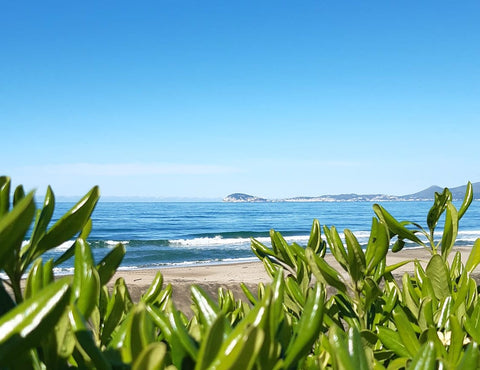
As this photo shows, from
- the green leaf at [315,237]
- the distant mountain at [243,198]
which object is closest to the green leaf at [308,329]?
the green leaf at [315,237]

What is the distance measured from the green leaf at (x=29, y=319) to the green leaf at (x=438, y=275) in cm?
98

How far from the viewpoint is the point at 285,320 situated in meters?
0.68

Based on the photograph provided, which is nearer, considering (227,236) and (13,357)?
(13,357)

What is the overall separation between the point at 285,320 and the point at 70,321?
26cm

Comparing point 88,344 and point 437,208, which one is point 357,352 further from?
point 437,208

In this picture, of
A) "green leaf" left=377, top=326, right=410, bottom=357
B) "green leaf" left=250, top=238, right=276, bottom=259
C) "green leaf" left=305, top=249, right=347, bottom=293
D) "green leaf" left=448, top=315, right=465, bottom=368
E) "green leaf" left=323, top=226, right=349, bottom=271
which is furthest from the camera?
"green leaf" left=250, top=238, right=276, bottom=259

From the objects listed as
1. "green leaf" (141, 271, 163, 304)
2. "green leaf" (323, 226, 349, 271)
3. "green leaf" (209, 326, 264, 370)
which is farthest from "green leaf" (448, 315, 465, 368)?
"green leaf" (141, 271, 163, 304)

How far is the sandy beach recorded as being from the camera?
17.4 feet

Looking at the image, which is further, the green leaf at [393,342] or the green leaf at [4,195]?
the green leaf at [393,342]

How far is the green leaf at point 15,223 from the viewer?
1.27 feet

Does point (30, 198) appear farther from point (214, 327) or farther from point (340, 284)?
point (340, 284)

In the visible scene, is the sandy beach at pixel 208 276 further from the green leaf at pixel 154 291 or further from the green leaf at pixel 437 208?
the green leaf at pixel 154 291

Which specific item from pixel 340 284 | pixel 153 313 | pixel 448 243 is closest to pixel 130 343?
pixel 153 313

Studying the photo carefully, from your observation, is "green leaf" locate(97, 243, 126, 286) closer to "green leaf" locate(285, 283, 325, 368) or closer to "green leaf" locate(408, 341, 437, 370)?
"green leaf" locate(285, 283, 325, 368)
